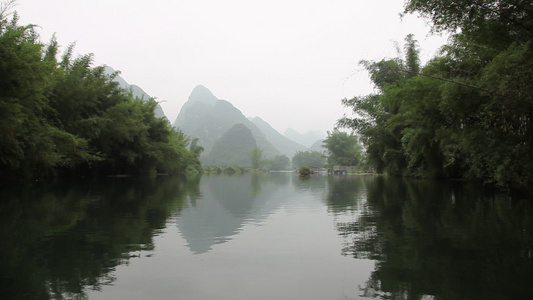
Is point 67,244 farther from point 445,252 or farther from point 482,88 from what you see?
point 482,88

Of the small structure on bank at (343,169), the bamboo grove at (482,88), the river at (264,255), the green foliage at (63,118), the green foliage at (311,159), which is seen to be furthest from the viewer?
the green foliage at (311,159)

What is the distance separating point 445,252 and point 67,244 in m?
4.89

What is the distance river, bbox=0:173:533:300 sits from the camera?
134 inches

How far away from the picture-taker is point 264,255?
472 centimetres

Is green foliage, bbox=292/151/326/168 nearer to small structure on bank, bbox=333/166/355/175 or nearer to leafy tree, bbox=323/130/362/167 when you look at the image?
leafy tree, bbox=323/130/362/167

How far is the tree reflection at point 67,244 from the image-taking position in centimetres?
346

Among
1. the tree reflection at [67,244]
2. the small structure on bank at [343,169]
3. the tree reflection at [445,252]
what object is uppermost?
the small structure on bank at [343,169]

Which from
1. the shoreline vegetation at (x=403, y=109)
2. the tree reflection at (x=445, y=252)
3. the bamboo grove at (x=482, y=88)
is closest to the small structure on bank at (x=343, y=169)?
the shoreline vegetation at (x=403, y=109)

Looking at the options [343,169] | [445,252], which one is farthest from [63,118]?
[343,169]

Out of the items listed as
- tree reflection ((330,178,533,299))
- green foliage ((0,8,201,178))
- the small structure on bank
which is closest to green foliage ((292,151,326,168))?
the small structure on bank

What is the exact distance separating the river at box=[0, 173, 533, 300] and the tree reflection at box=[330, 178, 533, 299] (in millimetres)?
16

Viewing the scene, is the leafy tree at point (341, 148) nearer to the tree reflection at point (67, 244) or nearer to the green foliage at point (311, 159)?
the green foliage at point (311, 159)

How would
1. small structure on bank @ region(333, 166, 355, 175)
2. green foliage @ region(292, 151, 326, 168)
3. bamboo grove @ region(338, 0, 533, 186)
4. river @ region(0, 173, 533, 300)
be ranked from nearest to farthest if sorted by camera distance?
river @ region(0, 173, 533, 300) < bamboo grove @ region(338, 0, 533, 186) < small structure on bank @ region(333, 166, 355, 175) < green foliage @ region(292, 151, 326, 168)

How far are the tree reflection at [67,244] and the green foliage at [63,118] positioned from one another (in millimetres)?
6912
